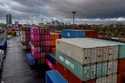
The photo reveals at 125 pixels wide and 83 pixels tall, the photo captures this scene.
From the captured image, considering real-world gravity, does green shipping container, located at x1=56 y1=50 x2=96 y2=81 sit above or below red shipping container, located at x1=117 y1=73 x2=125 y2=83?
above

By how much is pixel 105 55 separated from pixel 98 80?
2.60 m

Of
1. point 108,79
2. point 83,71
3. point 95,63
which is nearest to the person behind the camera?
point 83,71

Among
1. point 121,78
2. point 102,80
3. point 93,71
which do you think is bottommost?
point 121,78

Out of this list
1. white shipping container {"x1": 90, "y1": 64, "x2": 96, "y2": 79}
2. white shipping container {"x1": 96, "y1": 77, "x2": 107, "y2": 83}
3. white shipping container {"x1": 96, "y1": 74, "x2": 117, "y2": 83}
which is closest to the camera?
white shipping container {"x1": 90, "y1": 64, "x2": 96, "y2": 79}

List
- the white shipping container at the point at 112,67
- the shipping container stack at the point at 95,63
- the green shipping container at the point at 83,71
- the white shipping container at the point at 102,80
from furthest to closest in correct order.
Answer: the white shipping container at the point at 112,67 < the white shipping container at the point at 102,80 < the shipping container stack at the point at 95,63 < the green shipping container at the point at 83,71

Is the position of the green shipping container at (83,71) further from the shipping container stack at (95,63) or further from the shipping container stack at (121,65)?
the shipping container stack at (121,65)

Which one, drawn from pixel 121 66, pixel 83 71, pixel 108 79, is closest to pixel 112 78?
pixel 108 79

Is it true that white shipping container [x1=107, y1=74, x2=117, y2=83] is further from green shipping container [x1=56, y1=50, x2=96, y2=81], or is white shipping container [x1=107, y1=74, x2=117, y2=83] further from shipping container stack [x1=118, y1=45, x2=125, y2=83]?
green shipping container [x1=56, y1=50, x2=96, y2=81]

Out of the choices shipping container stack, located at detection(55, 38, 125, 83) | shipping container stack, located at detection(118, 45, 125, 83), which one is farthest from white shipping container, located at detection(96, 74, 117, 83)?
shipping container stack, located at detection(118, 45, 125, 83)

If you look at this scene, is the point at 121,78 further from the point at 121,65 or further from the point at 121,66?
the point at 121,65

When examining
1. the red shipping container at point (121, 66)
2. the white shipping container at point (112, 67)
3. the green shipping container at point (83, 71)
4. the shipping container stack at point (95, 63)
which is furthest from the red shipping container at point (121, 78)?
the green shipping container at point (83, 71)

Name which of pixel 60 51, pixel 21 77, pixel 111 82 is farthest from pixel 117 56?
pixel 21 77

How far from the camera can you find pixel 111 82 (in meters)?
14.7

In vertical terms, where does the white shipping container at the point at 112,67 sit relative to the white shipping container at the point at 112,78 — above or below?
above
